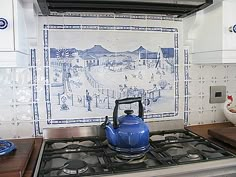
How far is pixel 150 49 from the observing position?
144cm

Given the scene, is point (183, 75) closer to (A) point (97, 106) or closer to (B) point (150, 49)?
(B) point (150, 49)

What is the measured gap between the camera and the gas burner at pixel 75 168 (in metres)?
0.91

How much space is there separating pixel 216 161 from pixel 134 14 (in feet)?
2.79

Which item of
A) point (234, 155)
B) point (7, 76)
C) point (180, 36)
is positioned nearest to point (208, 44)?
point (180, 36)

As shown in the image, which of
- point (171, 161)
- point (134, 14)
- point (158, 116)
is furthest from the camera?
point (158, 116)

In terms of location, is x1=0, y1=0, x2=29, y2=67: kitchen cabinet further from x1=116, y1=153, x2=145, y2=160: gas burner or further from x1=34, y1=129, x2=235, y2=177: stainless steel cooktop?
x1=116, y1=153, x2=145, y2=160: gas burner

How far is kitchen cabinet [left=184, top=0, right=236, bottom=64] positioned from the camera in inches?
48.2

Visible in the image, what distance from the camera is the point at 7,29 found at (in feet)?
3.14

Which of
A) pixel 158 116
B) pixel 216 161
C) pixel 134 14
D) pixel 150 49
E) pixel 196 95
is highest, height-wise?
pixel 134 14

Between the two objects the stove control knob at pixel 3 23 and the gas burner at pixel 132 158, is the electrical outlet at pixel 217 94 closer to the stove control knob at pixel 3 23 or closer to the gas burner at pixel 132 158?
the gas burner at pixel 132 158

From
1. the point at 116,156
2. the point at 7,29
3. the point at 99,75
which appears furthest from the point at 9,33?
the point at 116,156

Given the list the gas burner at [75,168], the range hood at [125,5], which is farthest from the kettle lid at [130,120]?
the range hood at [125,5]

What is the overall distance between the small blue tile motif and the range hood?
18 centimetres

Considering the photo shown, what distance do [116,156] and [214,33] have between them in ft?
2.57
